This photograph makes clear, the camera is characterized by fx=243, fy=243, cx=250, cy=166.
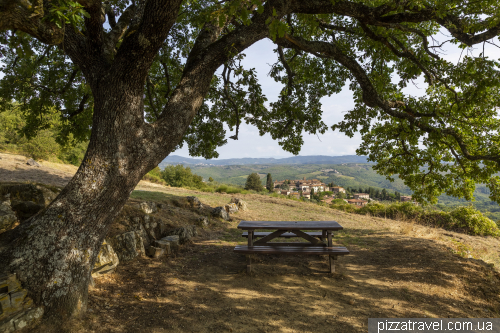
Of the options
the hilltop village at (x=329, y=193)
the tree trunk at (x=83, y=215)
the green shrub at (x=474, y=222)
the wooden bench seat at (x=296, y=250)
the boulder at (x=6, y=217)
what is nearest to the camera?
the tree trunk at (x=83, y=215)

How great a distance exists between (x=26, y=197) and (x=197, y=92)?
4043mm

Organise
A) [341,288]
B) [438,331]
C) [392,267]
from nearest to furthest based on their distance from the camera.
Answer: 1. [438,331]
2. [341,288]
3. [392,267]

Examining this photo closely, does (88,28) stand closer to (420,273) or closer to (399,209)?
(420,273)

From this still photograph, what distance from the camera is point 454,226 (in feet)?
43.9

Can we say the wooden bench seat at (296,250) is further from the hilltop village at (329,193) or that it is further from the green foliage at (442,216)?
the hilltop village at (329,193)

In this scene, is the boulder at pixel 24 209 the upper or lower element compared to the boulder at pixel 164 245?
upper

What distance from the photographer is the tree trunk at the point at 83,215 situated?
2.92 m

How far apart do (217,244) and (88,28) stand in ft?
18.3

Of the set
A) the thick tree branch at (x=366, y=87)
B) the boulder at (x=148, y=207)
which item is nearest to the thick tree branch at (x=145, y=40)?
the thick tree branch at (x=366, y=87)

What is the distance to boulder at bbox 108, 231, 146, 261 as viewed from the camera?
4.91 meters

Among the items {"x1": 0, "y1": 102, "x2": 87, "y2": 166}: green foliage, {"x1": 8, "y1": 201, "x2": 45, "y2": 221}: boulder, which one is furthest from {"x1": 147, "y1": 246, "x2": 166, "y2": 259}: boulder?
{"x1": 0, "y1": 102, "x2": 87, "y2": 166}: green foliage

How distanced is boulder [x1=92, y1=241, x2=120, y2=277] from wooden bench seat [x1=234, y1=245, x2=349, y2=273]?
88.5 inches

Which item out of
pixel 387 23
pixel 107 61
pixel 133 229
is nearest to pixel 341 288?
pixel 133 229

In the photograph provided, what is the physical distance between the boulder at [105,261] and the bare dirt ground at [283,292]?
13 centimetres
